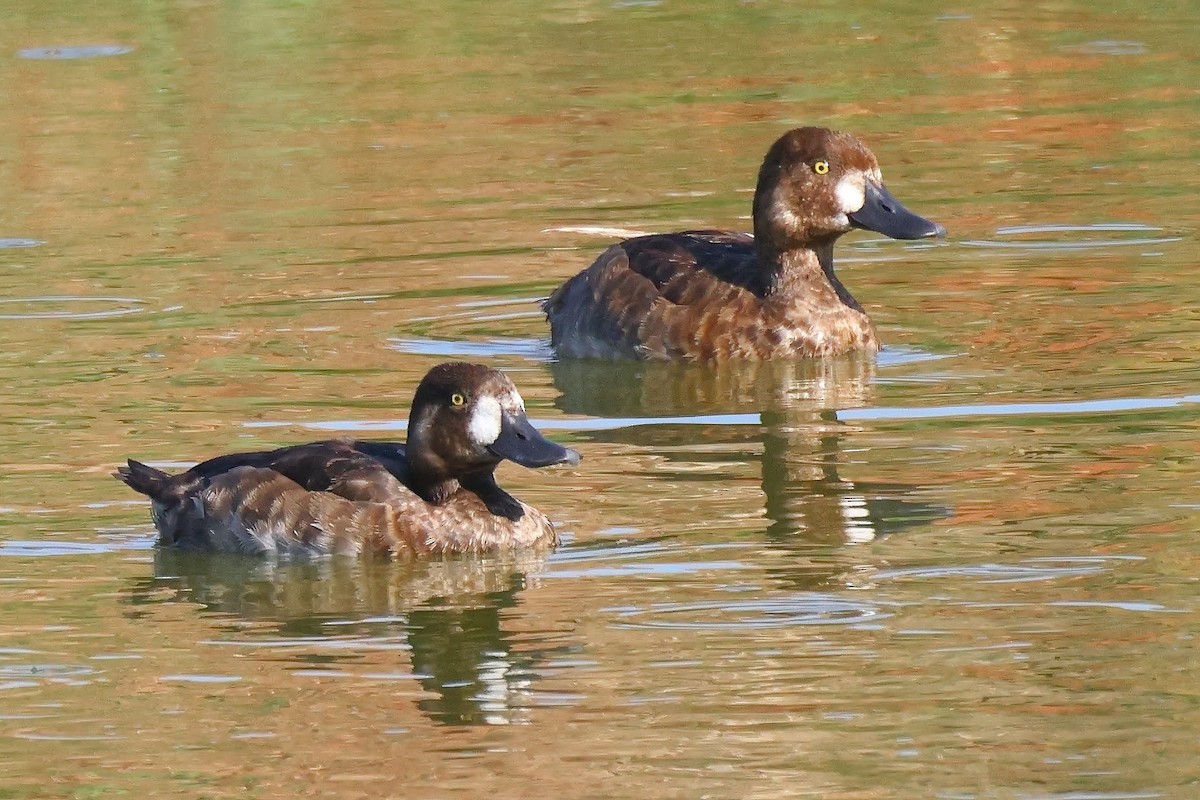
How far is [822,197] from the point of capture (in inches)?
534

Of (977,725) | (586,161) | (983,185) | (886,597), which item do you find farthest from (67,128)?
(977,725)

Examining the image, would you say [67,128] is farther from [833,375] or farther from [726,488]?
[726,488]

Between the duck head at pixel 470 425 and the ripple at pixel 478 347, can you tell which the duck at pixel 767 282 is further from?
the duck head at pixel 470 425

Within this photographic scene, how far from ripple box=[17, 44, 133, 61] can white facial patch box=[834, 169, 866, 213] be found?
41.1 ft

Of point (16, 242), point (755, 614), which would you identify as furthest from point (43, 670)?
point (16, 242)

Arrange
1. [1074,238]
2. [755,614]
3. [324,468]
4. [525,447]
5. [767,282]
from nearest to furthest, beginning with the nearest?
[755,614], [525,447], [324,468], [767,282], [1074,238]

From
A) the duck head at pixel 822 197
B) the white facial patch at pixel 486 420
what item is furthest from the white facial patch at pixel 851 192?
the white facial patch at pixel 486 420

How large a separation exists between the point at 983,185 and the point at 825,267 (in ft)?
13.3

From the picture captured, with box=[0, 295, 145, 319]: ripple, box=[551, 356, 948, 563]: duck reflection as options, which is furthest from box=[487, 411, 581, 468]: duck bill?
box=[0, 295, 145, 319]: ripple

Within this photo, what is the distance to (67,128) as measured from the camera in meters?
21.4

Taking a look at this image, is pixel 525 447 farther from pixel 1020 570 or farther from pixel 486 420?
pixel 1020 570

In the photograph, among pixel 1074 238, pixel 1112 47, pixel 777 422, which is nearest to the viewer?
pixel 777 422

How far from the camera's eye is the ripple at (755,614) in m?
8.25

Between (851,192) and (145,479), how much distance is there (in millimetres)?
4940
